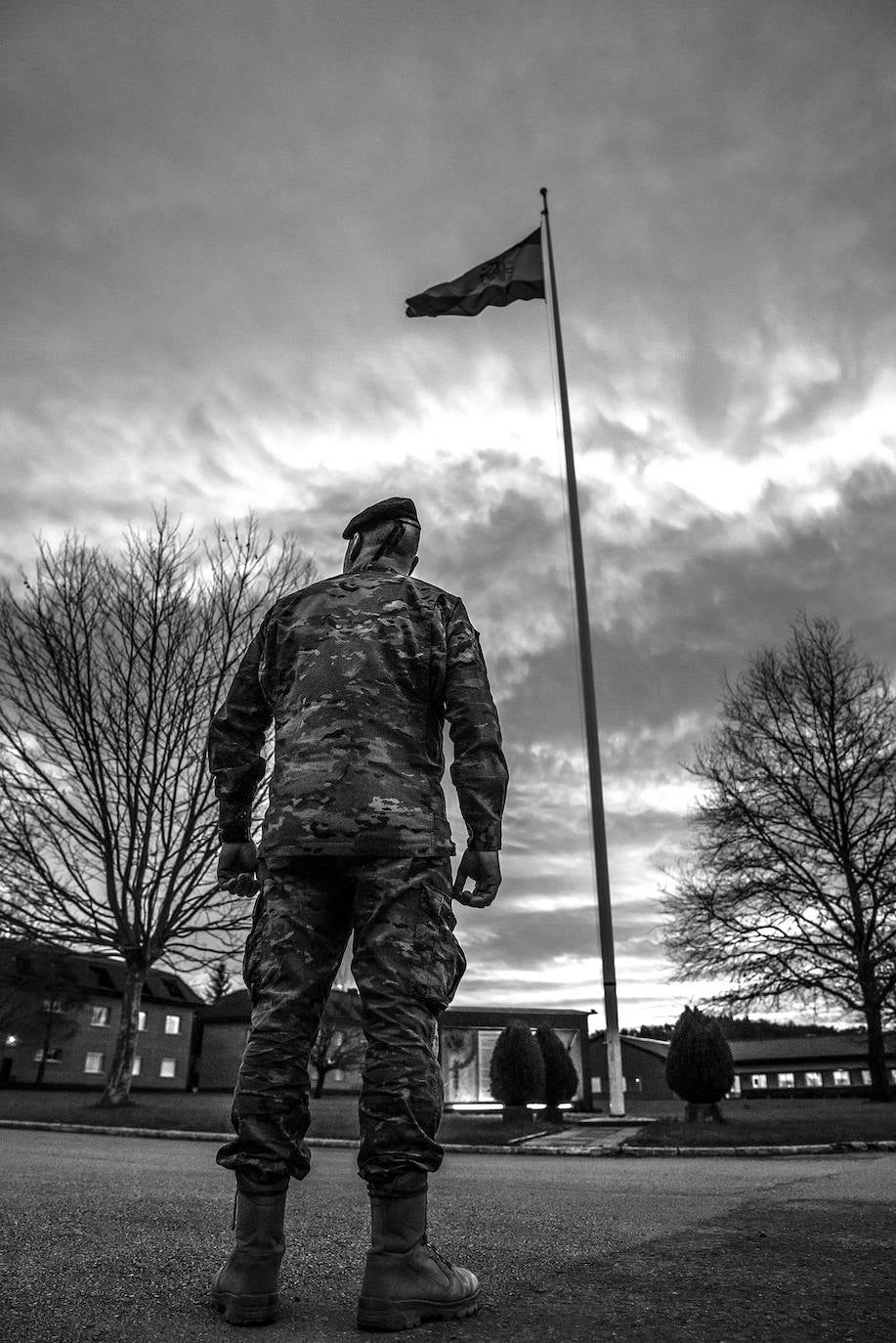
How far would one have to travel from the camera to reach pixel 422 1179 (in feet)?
6.23

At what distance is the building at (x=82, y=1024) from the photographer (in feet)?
123

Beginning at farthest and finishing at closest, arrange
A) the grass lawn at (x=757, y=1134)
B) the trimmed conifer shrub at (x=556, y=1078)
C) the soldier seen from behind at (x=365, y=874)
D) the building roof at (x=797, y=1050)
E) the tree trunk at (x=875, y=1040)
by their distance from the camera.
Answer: the building roof at (x=797, y=1050) → the tree trunk at (x=875, y=1040) → the trimmed conifer shrub at (x=556, y=1078) → the grass lawn at (x=757, y=1134) → the soldier seen from behind at (x=365, y=874)

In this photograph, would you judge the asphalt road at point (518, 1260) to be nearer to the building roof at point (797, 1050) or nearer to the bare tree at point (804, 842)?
the bare tree at point (804, 842)

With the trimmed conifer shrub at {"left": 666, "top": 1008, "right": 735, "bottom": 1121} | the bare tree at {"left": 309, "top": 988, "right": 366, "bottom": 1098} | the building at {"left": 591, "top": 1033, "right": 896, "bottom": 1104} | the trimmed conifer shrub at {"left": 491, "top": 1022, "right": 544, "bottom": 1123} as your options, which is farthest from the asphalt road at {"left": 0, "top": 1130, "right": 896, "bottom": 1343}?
the building at {"left": 591, "top": 1033, "right": 896, "bottom": 1104}

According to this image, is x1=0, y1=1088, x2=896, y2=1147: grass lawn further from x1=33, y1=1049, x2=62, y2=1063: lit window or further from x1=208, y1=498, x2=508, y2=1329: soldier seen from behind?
x1=33, y1=1049, x2=62, y2=1063: lit window

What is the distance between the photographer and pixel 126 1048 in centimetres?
1503

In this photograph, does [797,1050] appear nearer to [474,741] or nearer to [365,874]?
[474,741]

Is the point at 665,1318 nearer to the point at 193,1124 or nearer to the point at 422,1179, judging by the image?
the point at 422,1179

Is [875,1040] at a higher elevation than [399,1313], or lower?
lower

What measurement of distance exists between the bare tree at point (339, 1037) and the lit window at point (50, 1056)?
14039mm

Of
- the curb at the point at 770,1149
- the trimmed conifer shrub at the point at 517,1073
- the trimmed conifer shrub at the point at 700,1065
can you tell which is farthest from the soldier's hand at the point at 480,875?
the trimmed conifer shrub at the point at 517,1073

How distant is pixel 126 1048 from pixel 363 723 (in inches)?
605

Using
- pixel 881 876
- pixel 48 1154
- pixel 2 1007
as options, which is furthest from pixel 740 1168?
pixel 2 1007

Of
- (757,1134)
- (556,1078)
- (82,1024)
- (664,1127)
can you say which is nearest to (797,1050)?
(82,1024)
